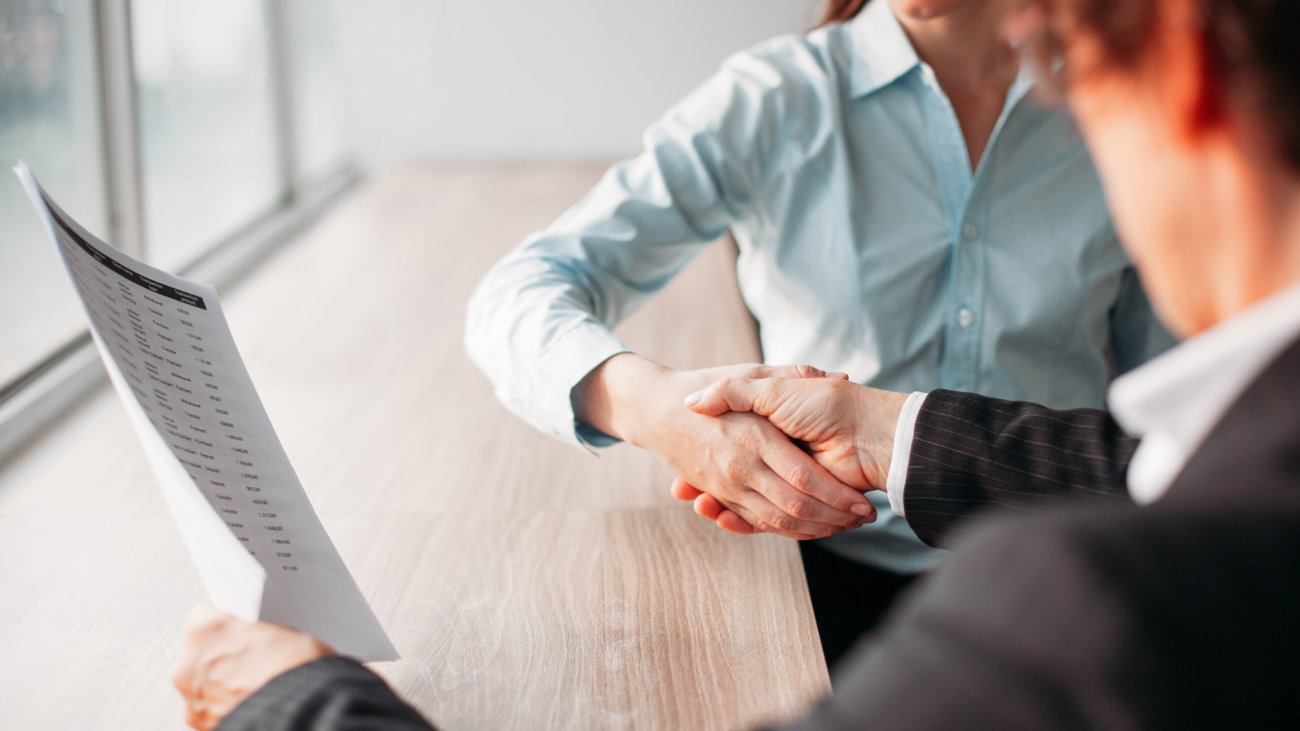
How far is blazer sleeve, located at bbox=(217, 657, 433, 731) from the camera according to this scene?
1.80 ft

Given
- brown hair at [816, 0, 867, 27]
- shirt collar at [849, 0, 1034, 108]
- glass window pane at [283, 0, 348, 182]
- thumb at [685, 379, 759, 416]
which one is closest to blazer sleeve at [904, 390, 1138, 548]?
thumb at [685, 379, 759, 416]

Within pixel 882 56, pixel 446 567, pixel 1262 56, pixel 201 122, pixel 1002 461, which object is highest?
pixel 1262 56

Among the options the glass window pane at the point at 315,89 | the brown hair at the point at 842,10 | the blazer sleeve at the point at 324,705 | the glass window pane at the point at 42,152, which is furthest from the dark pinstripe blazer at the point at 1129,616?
the glass window pane at the point at 315,89

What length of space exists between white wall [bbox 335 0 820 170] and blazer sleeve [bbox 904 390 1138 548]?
2.23 metres

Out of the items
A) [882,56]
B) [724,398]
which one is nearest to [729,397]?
[724,398]

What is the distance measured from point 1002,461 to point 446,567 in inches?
17.3

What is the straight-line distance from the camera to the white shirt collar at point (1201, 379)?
17.5 inches

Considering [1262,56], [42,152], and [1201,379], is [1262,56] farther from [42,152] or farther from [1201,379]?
[42,152]

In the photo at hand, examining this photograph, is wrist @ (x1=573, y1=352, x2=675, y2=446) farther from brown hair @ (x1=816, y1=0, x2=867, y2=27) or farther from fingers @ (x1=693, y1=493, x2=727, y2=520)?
brown hair @ (x1=816, y1=0, x2=867, y2=27)

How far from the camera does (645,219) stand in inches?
46.6

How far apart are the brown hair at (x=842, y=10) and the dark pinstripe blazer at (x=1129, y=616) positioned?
3.12ft

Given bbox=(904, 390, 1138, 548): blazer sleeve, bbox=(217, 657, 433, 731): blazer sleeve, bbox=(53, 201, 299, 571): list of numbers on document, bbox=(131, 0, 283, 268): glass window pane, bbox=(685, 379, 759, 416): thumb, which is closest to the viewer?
bbox=(217, 657, 433, 731): blazer sleeve

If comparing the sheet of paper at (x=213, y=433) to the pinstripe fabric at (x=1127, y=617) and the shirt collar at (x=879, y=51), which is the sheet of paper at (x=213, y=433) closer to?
the pinstripe fabric at (x=1127, y=617)

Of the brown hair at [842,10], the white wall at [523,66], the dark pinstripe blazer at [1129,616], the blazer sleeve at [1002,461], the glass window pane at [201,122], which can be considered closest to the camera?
the dark pinstripe blazer at [1129,616]
